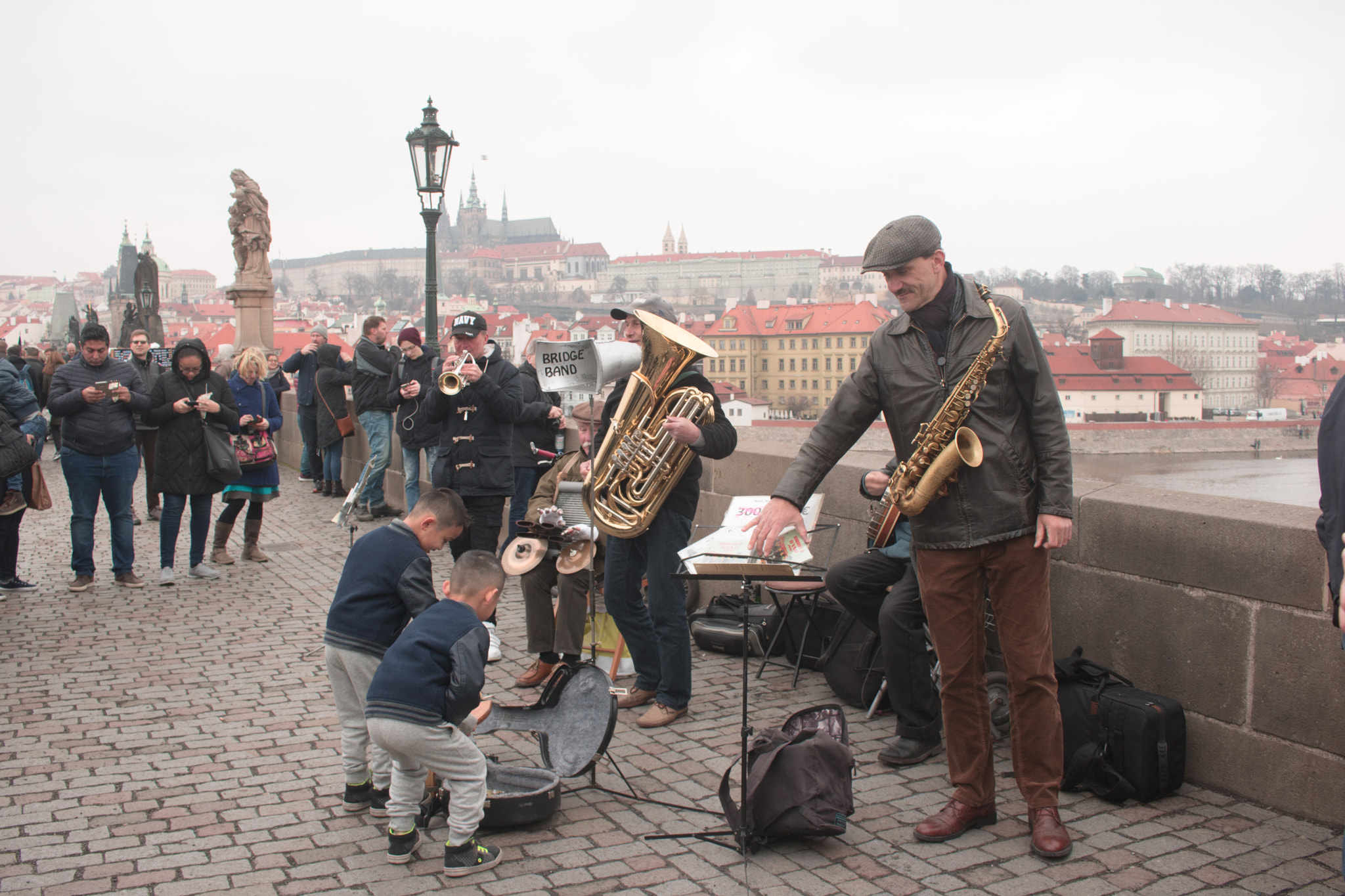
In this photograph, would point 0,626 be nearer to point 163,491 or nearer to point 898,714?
point 163,491

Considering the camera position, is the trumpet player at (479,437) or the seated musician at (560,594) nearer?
the seated musician at (560,594)

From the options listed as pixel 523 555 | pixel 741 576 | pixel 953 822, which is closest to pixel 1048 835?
pixel 953 822

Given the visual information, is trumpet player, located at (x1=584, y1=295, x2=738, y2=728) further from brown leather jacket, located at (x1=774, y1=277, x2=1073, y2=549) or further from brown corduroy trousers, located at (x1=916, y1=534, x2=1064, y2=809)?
brown corduroy trousers, located at (x1=916, y1=534, x2=1064, y2=809)

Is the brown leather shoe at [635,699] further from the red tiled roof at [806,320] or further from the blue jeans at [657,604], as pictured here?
the red tiled roof at [806,320]

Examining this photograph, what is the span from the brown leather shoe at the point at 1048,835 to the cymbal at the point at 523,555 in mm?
Answer: 2989

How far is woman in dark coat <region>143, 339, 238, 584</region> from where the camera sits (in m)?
8.27

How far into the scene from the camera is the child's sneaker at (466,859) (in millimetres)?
3482

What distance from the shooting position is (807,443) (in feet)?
13.0

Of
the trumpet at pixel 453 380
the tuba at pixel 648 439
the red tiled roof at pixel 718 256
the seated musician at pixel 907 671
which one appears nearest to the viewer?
the seated musician at pixel 907 671

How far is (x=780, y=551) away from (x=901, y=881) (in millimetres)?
1152

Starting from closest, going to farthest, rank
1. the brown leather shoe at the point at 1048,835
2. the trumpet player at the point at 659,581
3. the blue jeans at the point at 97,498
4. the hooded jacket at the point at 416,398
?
the brown leather shoe at the point at 1048,835 → the trumpet player at the point at 659,581 → the blue jeans at the point at 97,498 → the hooded jacket at the point at 416,398

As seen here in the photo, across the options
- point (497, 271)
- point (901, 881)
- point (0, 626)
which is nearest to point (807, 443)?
point (901, 881)

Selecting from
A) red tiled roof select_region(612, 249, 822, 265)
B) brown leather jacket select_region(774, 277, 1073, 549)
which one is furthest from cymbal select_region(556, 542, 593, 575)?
red tiled roof select_region(612, 249, 822, 265)

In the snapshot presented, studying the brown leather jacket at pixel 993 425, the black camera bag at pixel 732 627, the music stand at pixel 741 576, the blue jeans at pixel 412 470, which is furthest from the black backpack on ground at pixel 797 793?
the blue jeans at pixel 412 470
